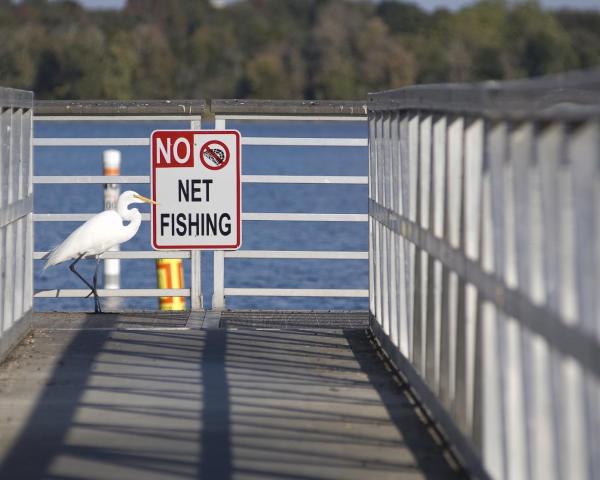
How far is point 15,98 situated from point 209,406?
2.54 meters

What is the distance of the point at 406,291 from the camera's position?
7.40 m

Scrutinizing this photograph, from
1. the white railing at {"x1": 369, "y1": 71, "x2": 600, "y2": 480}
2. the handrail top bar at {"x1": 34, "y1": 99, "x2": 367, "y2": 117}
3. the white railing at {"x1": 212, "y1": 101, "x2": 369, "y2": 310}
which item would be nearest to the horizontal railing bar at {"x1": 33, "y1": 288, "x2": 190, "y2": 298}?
the white railing at {"x1": 212, "y1": 101, "x2": 369, "y2": 310}

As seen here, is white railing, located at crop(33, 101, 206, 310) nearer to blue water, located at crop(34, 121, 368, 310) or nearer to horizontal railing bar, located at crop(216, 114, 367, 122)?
blue water, located at crop(34, 121, 368, 310)

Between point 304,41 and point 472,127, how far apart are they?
271ft

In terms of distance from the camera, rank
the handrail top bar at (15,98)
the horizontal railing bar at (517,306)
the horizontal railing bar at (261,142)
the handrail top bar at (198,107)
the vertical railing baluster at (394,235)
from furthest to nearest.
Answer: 1. the handrail top bar at (198,107)
2. the horizontal railing bar at (261,142)
3. the handrail top bar at (15,98)
4. the vertical railing baluster at (394,235)
5. the horizontal railing bar at (517,306)

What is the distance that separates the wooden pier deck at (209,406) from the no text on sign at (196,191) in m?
0.95

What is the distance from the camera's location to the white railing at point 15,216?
8094 mm

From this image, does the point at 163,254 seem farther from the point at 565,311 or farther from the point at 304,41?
the point at 304,41

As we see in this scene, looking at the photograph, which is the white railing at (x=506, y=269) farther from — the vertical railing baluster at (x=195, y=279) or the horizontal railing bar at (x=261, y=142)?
the vertical railing baluster at (x=195, y=279)

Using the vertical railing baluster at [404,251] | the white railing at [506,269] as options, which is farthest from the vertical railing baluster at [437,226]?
the vertical railing baluster at [404,251]

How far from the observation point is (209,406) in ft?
22.5

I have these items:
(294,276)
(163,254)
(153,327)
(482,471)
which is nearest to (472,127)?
(482,471)

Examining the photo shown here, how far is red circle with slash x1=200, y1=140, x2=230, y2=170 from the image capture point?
10.5 m

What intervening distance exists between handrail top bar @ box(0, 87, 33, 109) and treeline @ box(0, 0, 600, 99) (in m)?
43.7
